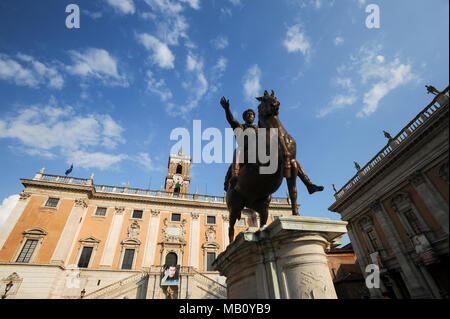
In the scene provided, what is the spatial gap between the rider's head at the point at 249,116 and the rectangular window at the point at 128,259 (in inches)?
946

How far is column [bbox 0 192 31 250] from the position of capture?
20.6 metres

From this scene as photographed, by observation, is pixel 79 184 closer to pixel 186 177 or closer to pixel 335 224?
pixel 186 177

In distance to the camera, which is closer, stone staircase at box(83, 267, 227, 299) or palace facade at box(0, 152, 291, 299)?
stone staircase at box(83, 267, 227, 299)

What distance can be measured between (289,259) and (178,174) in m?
39.1

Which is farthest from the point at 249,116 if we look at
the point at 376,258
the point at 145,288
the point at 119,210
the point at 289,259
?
the point at 119,210

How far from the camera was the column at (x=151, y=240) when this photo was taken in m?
23.1

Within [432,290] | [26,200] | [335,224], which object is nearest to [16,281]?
[26,200]

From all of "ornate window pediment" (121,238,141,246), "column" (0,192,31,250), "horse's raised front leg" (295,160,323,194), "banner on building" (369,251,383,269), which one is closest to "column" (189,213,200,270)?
"ornate window pediment" (121,238,141,246)

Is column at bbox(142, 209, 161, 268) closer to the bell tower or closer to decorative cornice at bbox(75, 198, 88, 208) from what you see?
decorative cornice at bbox(75, 198, 88, 208)

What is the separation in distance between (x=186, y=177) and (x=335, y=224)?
38.9 meters

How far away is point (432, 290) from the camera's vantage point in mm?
11586

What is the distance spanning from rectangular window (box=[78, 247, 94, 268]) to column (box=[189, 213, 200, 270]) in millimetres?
10359

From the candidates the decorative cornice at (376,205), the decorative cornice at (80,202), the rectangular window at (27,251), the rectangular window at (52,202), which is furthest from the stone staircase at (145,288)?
the decorative cornice at (376,205)

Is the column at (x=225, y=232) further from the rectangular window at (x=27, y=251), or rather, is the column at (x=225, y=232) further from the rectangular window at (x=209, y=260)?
the rectangular window at (x=27, y=251)
